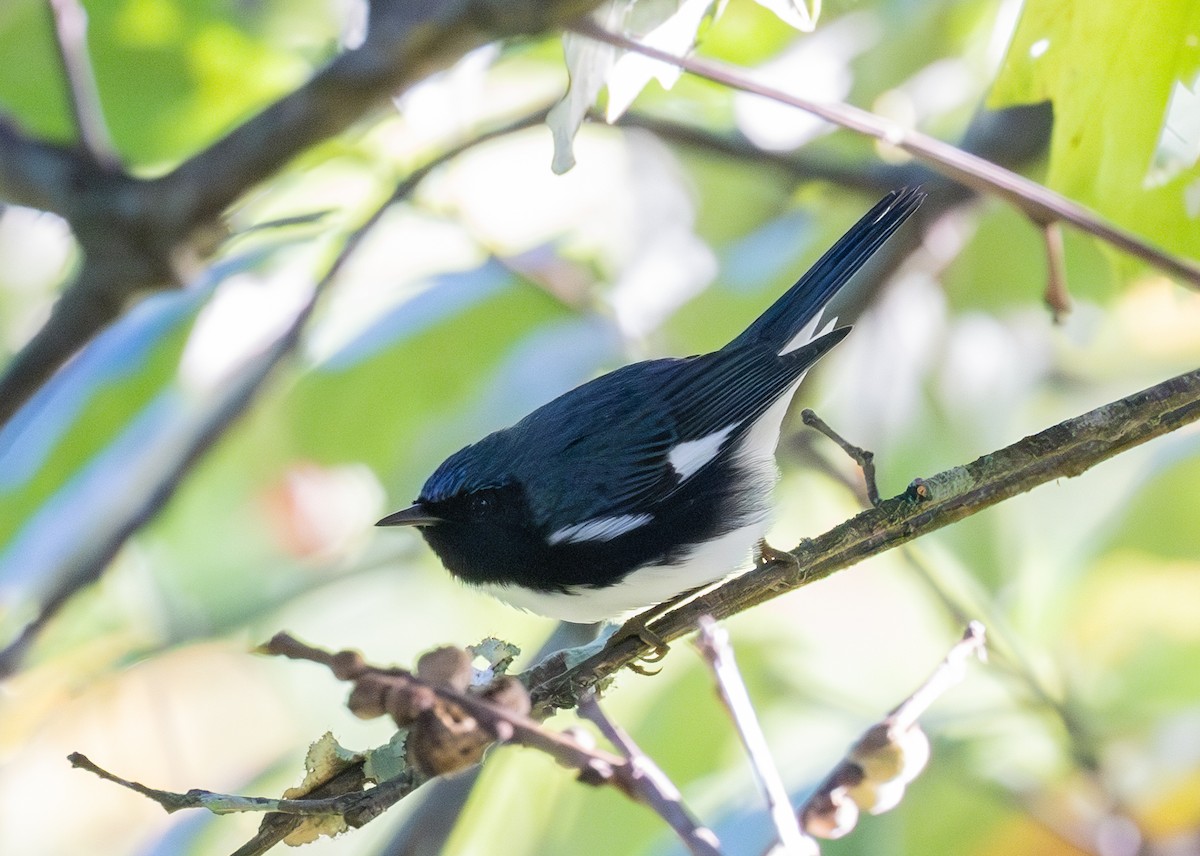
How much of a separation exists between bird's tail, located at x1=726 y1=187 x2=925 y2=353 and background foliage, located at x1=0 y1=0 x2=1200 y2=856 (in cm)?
31

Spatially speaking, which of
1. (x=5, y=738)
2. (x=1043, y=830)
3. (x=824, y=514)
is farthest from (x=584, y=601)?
(x=5, y=738)

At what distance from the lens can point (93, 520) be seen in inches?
107

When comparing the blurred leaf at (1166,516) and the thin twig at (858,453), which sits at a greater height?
the thin twig at (858,453)

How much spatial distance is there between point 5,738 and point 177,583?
0.51 metres

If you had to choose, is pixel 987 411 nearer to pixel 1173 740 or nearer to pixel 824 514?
pixel 824 514

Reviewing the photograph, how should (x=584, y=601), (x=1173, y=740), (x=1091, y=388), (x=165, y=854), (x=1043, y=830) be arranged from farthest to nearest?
(x=1091, y=388), (x=165, y=854), (x=1173, y=740), (x=1043, y=830), (x=584, y=601)

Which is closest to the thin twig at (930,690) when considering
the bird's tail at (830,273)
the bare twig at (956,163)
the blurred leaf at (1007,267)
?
the bare twig at (956,163)

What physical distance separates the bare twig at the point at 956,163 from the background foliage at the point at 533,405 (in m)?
0.85

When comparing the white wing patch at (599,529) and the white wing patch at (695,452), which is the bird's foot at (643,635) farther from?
the white wing patch at (695,452)

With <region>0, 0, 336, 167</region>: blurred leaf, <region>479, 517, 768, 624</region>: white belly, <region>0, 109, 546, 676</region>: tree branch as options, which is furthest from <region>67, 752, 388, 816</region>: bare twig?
<region>0, 0, 336, 167</region>: blurred leaf

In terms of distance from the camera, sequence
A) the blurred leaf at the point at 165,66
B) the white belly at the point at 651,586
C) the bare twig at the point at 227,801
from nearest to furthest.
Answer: the bare twig at the point at 227,801 < the white belly at the point at 651,586 < the blurred leaf at the point at 165,66

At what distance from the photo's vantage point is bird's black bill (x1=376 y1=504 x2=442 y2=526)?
199 cm

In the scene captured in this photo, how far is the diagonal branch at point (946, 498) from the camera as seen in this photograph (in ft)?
3.93

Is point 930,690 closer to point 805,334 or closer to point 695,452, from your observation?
point 695,452
